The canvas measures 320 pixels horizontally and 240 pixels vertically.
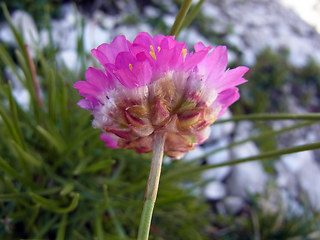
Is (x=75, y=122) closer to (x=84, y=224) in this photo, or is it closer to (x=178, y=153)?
(x=84, y=224)

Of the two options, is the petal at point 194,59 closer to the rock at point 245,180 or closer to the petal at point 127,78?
the petal at point 127,78

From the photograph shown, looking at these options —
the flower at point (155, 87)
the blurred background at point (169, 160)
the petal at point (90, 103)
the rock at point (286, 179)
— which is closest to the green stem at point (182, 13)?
the flower at point (155, 87)

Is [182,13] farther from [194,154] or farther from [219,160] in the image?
[219,160]

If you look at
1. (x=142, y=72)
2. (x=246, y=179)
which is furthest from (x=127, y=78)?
(x=246, y=179)

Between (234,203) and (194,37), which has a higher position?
(194,37)

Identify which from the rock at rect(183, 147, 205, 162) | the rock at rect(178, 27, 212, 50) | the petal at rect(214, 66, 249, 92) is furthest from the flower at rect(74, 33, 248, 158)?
the rock at rect(178, 27, 212, 50)
